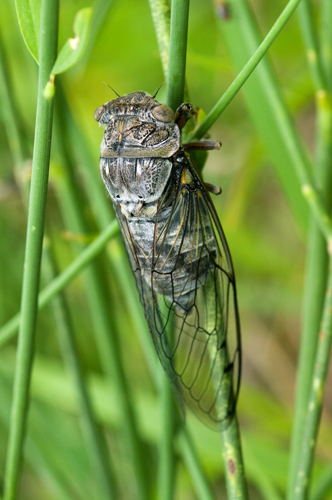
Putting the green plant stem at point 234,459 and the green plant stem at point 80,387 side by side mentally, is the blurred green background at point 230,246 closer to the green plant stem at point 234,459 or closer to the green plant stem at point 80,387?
the green plant stem at point 80,387

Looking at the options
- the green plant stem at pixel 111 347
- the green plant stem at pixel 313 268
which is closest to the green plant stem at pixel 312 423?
the green plant stem at pixel 313 268

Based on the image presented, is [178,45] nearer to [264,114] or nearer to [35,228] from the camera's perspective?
[35,228]

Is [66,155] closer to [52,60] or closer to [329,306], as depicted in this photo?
[52,60]

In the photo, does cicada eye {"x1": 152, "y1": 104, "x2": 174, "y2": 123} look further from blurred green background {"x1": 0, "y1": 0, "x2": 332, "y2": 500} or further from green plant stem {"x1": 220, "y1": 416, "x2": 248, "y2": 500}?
blurred green background {"x1": 0, "y1": 0, "x2": 332, "y2": 500}

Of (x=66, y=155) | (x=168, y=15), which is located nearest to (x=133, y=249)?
(x=66, y=155)

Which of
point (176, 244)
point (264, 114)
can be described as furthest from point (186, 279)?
point (264, 114)
